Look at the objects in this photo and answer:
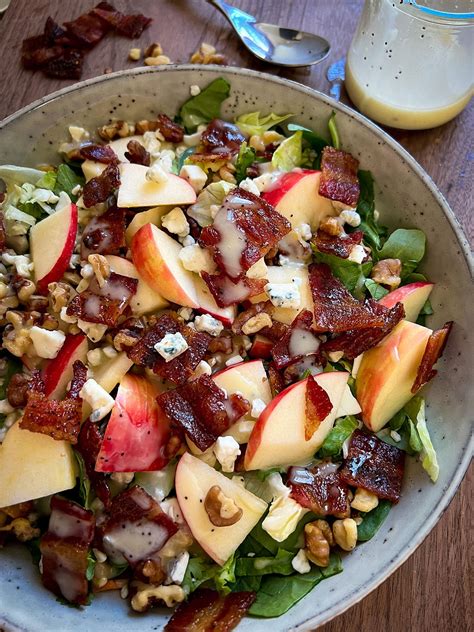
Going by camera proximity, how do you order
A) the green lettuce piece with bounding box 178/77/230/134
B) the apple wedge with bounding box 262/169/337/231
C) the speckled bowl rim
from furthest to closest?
the green lettuce piece with bounding box 178/77/230/134, the apple wedge with bounding box 262/169/337/231, the speckled bowl rim

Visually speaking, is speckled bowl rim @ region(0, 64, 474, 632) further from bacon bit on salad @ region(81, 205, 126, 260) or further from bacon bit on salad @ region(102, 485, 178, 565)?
bacon bit on salad @ region(81, 205, 126, 260)

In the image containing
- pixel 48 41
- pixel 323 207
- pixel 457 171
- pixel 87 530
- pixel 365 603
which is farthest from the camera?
pixel 48 41

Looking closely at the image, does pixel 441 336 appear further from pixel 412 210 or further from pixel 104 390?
pixel 104 390

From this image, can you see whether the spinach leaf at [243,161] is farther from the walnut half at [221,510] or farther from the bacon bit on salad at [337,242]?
the walnut half at [221,510]

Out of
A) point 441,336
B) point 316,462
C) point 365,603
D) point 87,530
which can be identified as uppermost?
point 441,336

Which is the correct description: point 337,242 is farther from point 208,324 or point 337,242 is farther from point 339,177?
point 208,324

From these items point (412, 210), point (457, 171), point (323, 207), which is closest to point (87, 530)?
point (323, 207)

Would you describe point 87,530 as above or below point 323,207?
below

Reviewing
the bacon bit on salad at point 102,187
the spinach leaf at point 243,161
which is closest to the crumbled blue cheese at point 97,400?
→ the bacon bit on salad at point 102,187

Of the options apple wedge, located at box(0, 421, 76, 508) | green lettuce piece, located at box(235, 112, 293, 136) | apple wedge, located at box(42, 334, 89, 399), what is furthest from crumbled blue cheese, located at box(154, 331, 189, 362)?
green lettuce piece, located at box(235, 112, 293, 136)
